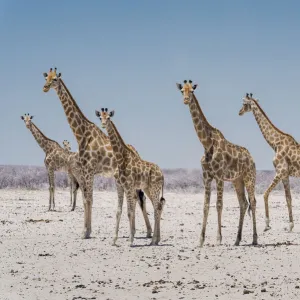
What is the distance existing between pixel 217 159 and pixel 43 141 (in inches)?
543

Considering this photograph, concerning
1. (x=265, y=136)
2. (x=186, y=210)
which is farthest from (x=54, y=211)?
(x=265, y=136)

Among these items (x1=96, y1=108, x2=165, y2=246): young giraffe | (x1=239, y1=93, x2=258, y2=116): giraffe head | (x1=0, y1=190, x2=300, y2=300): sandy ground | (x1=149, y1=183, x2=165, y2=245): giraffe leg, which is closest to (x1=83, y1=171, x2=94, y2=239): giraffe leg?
(x1=0, y1=190, x2=300, y2=300): sandy ground

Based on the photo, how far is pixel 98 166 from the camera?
19.2m

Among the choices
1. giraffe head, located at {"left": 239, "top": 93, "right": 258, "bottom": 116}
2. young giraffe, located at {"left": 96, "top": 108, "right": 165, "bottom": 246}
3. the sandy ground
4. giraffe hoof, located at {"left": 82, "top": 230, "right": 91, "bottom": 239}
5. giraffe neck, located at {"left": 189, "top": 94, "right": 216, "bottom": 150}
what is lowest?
the sandy ground

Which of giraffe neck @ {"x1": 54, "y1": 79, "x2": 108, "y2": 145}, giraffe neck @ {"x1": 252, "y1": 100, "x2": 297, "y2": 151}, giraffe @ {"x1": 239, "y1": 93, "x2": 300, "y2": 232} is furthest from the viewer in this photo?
giraffe neck @ {"x1": 252, "y1": 100, "x2": 297, "y2": 151}

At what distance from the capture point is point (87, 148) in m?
19.1

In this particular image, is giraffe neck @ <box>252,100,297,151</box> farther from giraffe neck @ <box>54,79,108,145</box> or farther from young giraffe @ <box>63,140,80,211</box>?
young giraffe @ <box>63,140,80,211</box>

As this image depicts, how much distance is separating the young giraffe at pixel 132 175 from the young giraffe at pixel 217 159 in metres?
1.20

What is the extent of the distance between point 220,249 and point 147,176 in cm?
246

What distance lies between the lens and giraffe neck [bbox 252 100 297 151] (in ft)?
68.4

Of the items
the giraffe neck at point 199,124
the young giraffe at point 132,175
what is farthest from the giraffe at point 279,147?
the young giraffe at point 132,175

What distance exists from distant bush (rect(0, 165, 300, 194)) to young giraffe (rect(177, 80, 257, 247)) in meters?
26.1

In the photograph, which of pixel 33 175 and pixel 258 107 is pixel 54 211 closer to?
pixel 258 107

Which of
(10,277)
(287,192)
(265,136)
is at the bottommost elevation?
(10,277)
